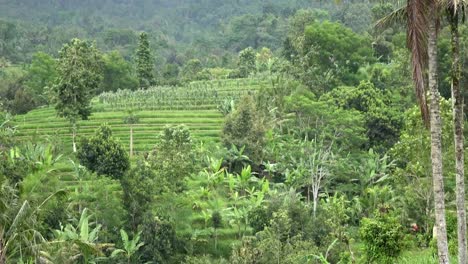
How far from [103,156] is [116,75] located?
29.7 meters

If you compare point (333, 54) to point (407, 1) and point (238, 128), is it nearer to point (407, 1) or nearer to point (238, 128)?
point (238, 128)

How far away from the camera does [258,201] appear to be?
2673cm

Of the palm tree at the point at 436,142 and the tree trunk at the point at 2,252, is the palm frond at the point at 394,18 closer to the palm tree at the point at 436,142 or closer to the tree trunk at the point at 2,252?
the palm tree at the point at 436,142

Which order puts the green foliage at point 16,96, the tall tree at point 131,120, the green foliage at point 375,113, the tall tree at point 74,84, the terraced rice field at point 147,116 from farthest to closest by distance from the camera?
the green foliage at point 16,96 < the terraced rice field at point 147,116 < the tall tree at point 131,120 < the green foliage at point 375,113 < the tall tree at point 74,84

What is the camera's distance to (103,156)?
86.8ft

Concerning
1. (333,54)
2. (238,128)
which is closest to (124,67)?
(333,54)

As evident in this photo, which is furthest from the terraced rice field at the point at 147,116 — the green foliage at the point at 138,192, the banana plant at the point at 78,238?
the banana plant at the point at 78,238

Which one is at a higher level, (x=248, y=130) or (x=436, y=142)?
(x=248, y=130)

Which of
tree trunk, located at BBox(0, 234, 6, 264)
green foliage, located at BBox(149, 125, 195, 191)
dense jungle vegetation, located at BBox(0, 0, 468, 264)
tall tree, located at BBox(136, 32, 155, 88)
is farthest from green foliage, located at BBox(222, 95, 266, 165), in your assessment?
tall tree, located at BBox(136, 32, 155, 88)

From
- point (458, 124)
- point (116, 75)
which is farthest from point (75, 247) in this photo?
Result: point (116, 75)

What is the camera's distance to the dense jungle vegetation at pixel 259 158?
48.2 ft

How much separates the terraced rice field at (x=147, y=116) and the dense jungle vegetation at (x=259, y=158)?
161 mm

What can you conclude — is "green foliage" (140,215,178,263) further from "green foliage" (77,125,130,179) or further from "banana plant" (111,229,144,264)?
"green foliage" (77,125,130,179)

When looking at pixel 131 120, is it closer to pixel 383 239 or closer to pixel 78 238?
pixel 78 238
